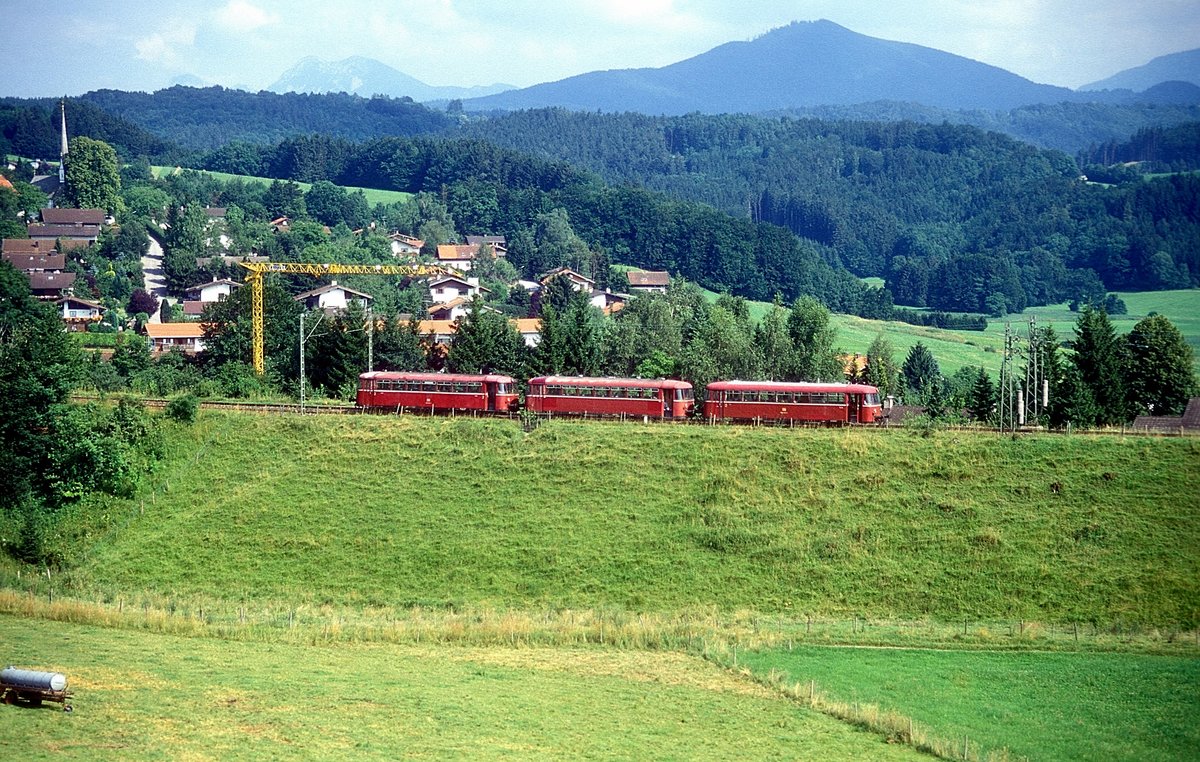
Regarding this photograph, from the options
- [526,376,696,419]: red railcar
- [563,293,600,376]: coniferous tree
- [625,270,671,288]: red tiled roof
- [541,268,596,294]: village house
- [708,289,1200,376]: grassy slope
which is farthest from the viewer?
[625,270,671,288]: red tiled roof

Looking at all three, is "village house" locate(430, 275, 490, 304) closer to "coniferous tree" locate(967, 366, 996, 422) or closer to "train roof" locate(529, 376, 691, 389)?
"coniferous tree" locate(967, 366, 996, 422)

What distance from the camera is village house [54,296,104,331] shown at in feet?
356

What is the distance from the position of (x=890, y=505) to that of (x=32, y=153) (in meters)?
181

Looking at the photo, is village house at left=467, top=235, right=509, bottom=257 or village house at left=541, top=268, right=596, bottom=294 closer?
village house at left=541, top=268, right=596, bottom=294

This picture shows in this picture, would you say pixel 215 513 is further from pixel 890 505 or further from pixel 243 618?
pixel 890 505

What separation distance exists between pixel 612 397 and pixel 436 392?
8807 millimetres

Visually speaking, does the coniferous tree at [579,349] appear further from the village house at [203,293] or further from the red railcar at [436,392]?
the village house at [203,293]

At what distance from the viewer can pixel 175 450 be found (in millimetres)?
53156

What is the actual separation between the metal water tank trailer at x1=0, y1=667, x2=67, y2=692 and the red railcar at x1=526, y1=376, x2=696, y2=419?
102ft

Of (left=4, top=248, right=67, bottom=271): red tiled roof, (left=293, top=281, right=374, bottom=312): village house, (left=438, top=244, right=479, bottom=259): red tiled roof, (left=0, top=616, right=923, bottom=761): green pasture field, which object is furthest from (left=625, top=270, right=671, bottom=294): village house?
(left=0, top=616, right=923, bottom=761): green pasture field

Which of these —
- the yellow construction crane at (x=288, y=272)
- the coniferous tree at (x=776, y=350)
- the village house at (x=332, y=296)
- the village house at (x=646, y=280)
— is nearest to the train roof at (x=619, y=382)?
the coniferous tree at (x=776, y=350)

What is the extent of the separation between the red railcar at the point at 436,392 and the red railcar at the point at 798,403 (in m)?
10.4

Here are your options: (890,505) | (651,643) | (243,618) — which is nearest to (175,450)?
(243,618)

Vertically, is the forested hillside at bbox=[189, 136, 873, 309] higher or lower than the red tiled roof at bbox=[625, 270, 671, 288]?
higher
